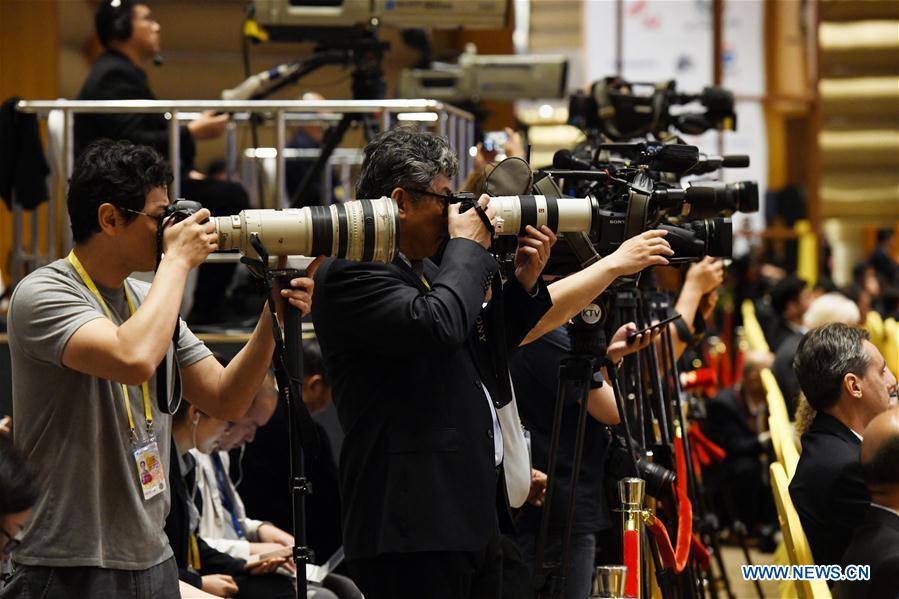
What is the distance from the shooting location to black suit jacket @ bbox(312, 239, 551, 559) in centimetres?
232

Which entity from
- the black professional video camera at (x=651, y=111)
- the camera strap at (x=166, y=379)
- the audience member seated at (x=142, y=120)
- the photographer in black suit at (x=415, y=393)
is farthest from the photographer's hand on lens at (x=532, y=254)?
the audience member seated at (x=142, y=120)

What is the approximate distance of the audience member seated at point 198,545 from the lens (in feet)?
10.6

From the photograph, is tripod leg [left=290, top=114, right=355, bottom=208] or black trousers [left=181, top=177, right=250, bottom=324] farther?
black trousers [left=181, top=177, right=250, bottom=324]

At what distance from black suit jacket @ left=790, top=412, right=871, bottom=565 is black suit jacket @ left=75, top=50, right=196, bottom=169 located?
2.34 m

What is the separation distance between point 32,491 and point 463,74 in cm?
398

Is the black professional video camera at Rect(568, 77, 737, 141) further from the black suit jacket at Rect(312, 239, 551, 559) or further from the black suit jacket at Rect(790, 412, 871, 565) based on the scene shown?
the black suit jacket at Rect(312, 239, 551, 559)

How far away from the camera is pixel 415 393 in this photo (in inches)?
93.4

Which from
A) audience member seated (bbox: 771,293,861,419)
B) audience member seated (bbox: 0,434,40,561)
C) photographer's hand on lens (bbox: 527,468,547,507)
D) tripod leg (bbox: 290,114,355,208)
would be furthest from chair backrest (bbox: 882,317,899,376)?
audience member seated (bbox: 0,434,40,561)

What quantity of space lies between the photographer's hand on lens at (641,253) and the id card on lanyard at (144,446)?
956 millimetres

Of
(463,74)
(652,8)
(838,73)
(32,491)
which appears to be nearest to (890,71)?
(838,73)

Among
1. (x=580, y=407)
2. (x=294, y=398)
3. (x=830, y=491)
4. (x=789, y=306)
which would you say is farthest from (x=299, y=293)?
(x=789, y=306)

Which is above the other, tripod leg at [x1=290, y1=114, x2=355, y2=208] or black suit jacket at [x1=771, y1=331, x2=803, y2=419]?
tripod leg at [x1=290, y1=114, x2=355, y2=208]

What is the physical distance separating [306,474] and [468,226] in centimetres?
161

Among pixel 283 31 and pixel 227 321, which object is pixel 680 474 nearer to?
pixel 227 321
